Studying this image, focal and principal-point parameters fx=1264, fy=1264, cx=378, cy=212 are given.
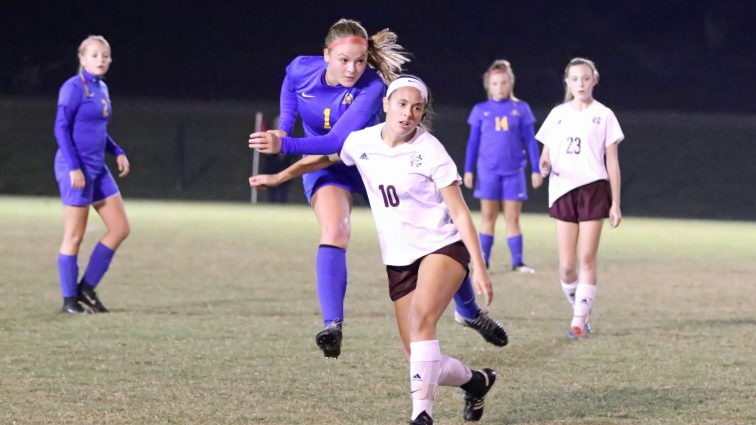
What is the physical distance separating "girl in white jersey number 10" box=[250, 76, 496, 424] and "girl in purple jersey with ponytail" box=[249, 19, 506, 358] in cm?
53

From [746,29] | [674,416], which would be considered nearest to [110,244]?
[674,416]

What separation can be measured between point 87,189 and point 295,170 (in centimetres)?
336

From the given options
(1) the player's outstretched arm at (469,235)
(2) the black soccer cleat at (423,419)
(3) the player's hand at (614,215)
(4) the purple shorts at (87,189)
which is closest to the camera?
(1) the player's outstretched arm at (469,235)

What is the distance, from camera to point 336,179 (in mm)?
6145

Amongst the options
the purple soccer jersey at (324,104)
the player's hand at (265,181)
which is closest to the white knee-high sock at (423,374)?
the player's hand at (265,181)

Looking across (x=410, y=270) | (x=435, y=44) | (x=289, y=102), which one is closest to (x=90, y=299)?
(x=289, y=102)

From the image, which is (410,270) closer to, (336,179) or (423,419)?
(423,419)

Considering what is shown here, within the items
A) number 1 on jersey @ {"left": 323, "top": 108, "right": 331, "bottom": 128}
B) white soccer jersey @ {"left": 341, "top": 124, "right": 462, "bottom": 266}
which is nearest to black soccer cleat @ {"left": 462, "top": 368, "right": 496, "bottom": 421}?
white soccer jersey @ {"left": 341, "top": 124, "right": 462, "bottom": 266}

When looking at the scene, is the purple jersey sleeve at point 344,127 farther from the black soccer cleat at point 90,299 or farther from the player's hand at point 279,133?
the black soccer cleat at point 90,299

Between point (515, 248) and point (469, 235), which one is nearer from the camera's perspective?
point (469, 235)

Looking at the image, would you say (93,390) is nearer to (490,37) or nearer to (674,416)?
(674,416)

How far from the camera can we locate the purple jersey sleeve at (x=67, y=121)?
8.45m

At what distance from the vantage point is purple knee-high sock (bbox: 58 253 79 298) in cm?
873

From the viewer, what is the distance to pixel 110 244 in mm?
8852
